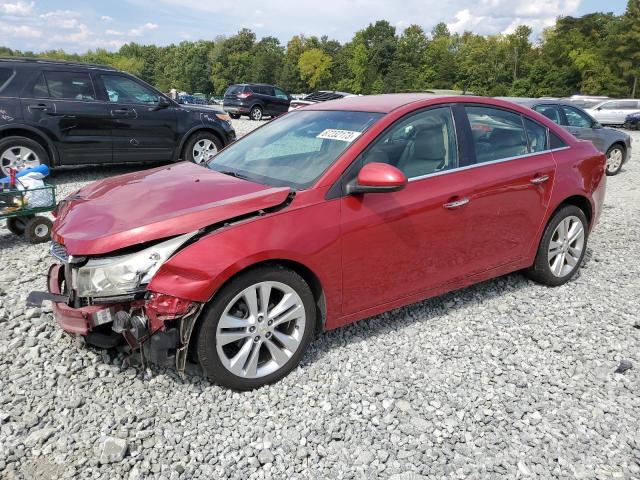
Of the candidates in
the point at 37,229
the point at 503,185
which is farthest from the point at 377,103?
the point at 37,229

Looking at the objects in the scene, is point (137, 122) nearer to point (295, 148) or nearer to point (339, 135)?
point (295, 148)

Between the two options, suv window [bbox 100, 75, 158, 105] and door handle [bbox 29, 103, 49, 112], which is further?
suv window [bbox 100, 75, 158, 105]

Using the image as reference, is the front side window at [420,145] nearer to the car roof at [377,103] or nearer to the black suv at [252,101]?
the car roof at [377,103]

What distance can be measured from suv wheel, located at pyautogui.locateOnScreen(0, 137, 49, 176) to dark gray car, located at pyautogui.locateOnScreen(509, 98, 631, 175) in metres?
8.42

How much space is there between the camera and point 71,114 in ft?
26.1

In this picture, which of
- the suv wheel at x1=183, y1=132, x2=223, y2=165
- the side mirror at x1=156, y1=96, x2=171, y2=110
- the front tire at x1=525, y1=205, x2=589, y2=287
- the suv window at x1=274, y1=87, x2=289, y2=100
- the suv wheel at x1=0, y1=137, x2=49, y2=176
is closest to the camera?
the front tire at x1=525, y1=205, x2=589, y2=287

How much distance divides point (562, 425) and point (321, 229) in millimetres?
1711

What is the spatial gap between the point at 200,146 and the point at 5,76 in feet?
10.3

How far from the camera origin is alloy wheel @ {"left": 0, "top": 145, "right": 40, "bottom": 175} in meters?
7.54

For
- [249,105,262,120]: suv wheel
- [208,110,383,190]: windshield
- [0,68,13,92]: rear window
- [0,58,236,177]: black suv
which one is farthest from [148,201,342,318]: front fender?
[249,105,262,120]: suv wheel

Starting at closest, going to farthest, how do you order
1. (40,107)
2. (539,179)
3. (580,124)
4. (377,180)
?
(377,180)
(539,179)
(40,107)
(580,124)

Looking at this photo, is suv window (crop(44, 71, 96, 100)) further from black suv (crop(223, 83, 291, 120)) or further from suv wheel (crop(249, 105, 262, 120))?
suv wheel (crop(249, 105, 262, 120))

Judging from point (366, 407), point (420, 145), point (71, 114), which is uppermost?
point (420, 145)

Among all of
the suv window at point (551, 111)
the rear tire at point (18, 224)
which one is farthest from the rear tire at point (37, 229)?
the suv window at point (551, 111)
